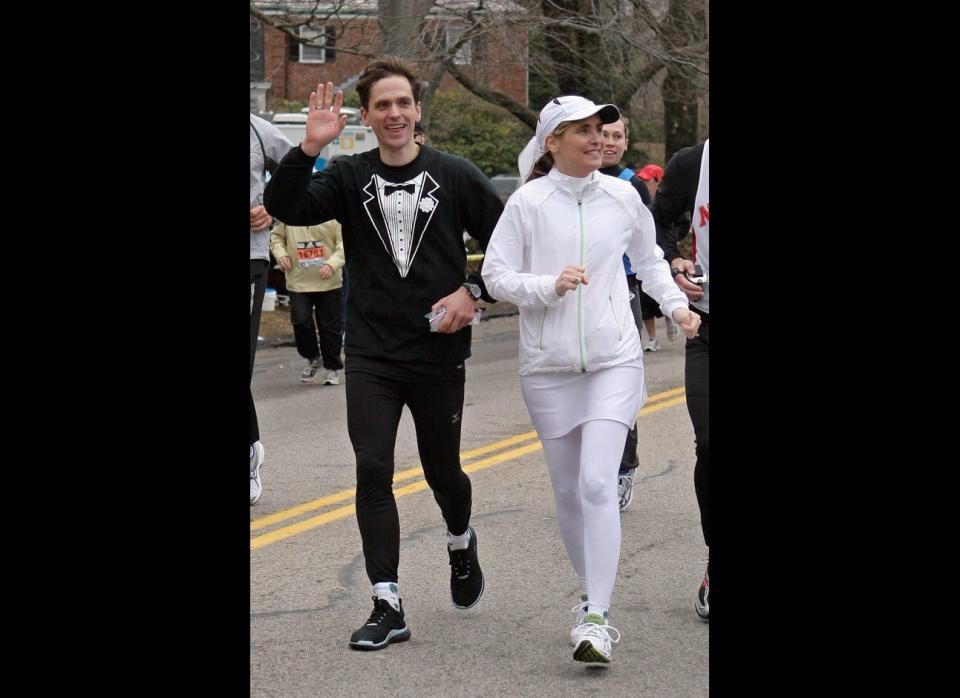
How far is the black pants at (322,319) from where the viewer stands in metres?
12.2

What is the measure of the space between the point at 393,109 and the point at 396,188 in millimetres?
276

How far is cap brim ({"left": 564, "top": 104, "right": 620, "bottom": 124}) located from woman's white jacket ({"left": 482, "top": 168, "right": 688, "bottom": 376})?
8.0 inches

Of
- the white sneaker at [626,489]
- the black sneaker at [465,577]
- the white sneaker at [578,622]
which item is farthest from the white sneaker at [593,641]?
the white sneaker at [626,489]

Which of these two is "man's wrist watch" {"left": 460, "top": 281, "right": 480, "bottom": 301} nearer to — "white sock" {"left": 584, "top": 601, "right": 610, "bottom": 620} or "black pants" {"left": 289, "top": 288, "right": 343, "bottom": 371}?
"white sock" {"left": 584, "top": 601, "right": 610, "bottom": 620}

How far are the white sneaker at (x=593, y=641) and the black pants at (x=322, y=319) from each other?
7.70 meters

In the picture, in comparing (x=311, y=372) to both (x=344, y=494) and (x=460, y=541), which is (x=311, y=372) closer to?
(x=344, y=494)

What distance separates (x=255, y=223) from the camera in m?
6.95

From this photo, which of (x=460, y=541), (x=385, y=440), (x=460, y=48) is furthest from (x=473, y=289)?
(x=460, y=48)

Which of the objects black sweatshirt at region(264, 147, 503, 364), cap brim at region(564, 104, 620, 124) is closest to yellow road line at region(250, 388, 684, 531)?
black sweatshirt at region(264, 147, 503, 364)

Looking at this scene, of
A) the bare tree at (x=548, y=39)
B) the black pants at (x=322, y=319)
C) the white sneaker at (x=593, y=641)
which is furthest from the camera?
the bare tree at (x=548, y=39)

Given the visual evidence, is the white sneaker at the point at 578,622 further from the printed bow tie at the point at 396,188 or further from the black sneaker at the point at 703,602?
the printed bow tie at the point at 396,188
